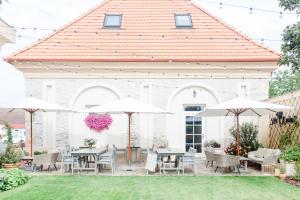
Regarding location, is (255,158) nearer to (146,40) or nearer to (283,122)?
(283,122)

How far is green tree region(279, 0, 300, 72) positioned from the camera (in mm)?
14141

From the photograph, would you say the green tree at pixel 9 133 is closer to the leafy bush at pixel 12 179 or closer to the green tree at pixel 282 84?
the leafy bush at pixel 12 179

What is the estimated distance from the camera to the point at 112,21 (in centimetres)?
2236

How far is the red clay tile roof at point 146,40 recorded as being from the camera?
66.9ft

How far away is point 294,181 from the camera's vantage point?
43.3ft

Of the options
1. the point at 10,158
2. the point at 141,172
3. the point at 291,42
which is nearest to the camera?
the point at 291,42

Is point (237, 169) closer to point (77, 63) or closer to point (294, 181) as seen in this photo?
point (294, 181)

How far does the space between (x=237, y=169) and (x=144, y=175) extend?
123 inches

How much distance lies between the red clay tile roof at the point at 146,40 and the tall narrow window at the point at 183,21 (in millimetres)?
207

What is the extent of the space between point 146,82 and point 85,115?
312cm

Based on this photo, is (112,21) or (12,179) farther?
(112,21)

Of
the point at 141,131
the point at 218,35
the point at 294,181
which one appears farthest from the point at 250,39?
the point at 294,181

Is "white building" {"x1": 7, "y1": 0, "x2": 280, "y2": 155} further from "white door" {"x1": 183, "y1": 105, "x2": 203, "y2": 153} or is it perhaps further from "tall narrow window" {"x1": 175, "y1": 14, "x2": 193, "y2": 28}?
"tall narrow window" {"x1": 175, "y1": 14, "x2": 193, "y2": 28}

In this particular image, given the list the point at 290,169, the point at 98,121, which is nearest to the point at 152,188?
the point at 290,169
